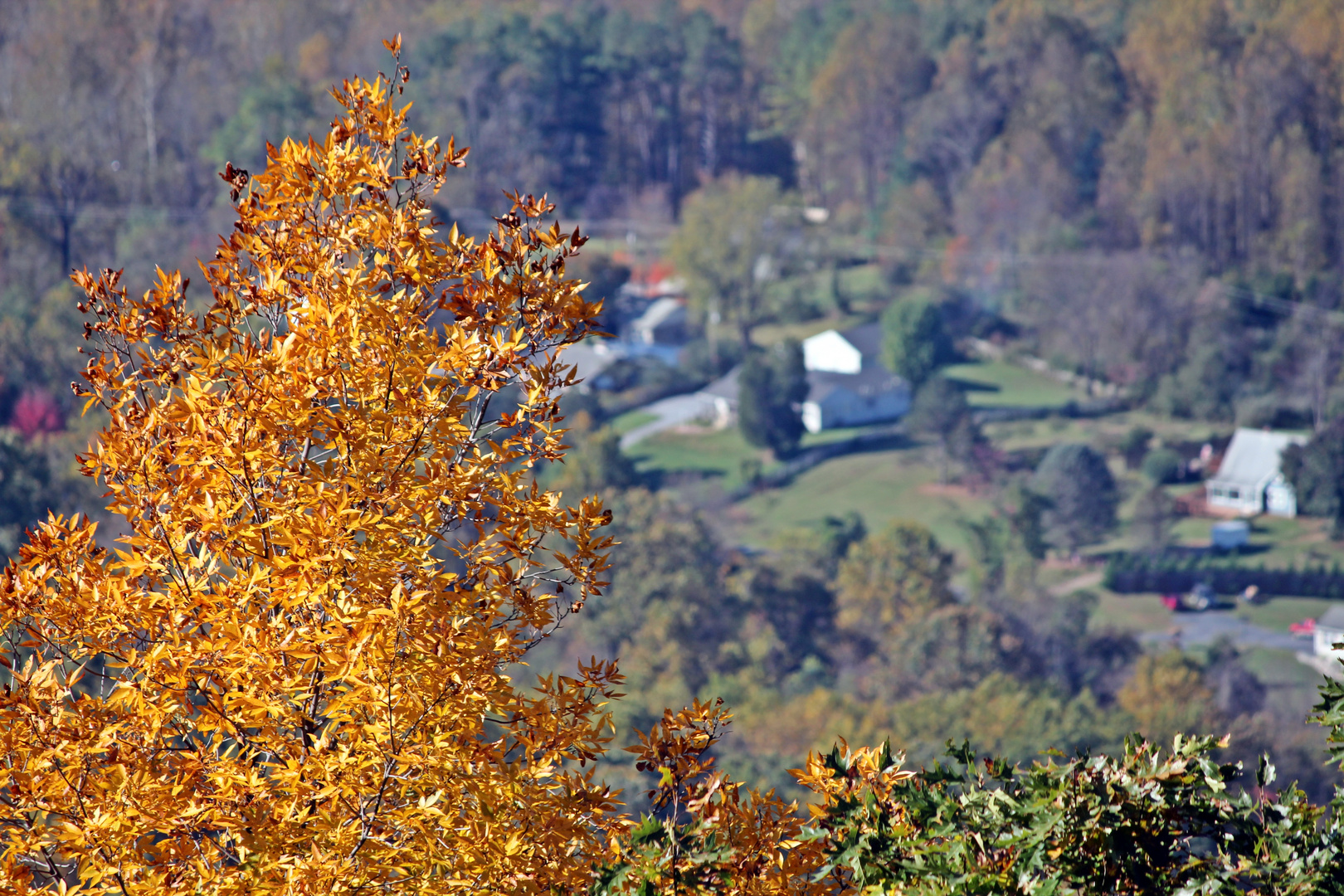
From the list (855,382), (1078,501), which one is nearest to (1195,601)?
(1078,501)

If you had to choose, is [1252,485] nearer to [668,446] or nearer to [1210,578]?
[1210,578]

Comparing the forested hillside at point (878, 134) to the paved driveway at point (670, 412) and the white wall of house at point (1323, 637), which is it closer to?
the paved driveway at point (670, 412)

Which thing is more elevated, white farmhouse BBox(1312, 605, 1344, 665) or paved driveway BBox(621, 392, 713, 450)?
paved driveway BBox(621, 392, 713, 450)

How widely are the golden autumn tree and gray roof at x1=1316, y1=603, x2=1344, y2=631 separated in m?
38.7

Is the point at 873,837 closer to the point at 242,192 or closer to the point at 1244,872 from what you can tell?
the point at 1244,872

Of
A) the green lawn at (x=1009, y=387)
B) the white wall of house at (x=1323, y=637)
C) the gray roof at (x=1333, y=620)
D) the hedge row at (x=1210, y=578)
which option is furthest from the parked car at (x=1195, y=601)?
the green lawn at (x=1009, y=387)

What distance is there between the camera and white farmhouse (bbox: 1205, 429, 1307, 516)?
1991 inches

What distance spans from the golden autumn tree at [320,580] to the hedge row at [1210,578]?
42.1 meters

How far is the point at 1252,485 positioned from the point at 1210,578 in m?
8.11

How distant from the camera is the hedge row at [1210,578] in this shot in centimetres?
4378

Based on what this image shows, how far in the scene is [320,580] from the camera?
13.5 ft

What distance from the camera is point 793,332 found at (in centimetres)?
7006

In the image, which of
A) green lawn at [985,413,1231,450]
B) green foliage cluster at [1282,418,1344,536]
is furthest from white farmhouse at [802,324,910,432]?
green foliage cluster at [1282,418,1344,536]

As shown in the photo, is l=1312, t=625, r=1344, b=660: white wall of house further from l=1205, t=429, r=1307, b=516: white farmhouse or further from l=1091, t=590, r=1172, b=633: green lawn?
l=1205, t=429, r=1307, b=516: white farmhouse
